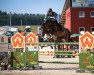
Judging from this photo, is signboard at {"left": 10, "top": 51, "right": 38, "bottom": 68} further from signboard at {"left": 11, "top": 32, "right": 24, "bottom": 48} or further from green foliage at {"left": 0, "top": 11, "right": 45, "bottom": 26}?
green foliage at {"left": 0, "top": 11, "right": 45, "bottom": 26}

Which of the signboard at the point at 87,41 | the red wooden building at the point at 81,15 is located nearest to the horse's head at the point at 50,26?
the signboard at the point at 87,41

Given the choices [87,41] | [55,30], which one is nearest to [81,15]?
[55,30]

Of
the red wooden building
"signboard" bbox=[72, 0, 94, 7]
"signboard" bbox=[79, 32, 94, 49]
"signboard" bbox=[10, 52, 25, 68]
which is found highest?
"signboard" bbox=[72, 0, 94, 7]

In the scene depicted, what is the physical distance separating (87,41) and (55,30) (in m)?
9.11

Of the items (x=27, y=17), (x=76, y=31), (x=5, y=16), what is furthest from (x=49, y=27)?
(x=27, y=17)

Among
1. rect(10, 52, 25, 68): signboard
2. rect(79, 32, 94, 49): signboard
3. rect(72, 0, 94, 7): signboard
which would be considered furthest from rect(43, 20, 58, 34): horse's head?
rect(72, 0, 94, 7): signboard

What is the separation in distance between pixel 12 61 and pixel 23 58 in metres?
0.60

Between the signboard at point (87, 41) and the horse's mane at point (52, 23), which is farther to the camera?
the horse's mane at point (52, 23)

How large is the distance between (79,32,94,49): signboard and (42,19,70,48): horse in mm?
8292

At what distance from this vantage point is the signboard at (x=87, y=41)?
15.0 metres

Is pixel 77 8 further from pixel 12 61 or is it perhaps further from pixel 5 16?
pixel 5 16

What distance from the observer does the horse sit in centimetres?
2355

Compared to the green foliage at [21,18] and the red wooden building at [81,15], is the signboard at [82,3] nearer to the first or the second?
the red wooden building at [81,15]

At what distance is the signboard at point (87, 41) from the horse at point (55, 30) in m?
8.29
